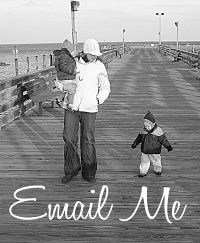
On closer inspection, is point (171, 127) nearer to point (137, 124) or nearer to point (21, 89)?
point (137, 124)

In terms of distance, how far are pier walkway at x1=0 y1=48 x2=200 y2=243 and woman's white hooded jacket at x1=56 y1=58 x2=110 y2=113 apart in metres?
1.00

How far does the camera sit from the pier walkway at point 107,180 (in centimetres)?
450

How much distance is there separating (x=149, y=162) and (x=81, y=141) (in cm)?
98

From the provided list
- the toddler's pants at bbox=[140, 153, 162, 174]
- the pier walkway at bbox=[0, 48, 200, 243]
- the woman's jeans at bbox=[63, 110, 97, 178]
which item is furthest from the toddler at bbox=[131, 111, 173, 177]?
the woman's jeans at bbox=[63, 110, 97, 178]

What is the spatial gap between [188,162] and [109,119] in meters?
4.20

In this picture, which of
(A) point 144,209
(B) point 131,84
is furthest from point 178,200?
(B) point 131,84

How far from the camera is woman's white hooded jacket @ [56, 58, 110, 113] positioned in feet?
→ 19.0

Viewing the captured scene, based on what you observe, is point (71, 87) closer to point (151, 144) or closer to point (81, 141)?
point (81, 141)

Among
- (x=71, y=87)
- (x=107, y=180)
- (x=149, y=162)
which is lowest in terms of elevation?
(x=107, y=180)

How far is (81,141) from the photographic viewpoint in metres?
6.07

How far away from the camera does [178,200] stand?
536 cm

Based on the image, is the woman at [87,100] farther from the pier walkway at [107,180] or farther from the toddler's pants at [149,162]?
the toddler's pants at [149,162]

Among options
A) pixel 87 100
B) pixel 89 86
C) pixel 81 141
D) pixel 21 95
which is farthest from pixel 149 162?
pixel 21 95

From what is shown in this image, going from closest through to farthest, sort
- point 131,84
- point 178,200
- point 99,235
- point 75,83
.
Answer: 1. point 99,235
2. point 178,200
3. point 75,83
4. point 131,84
